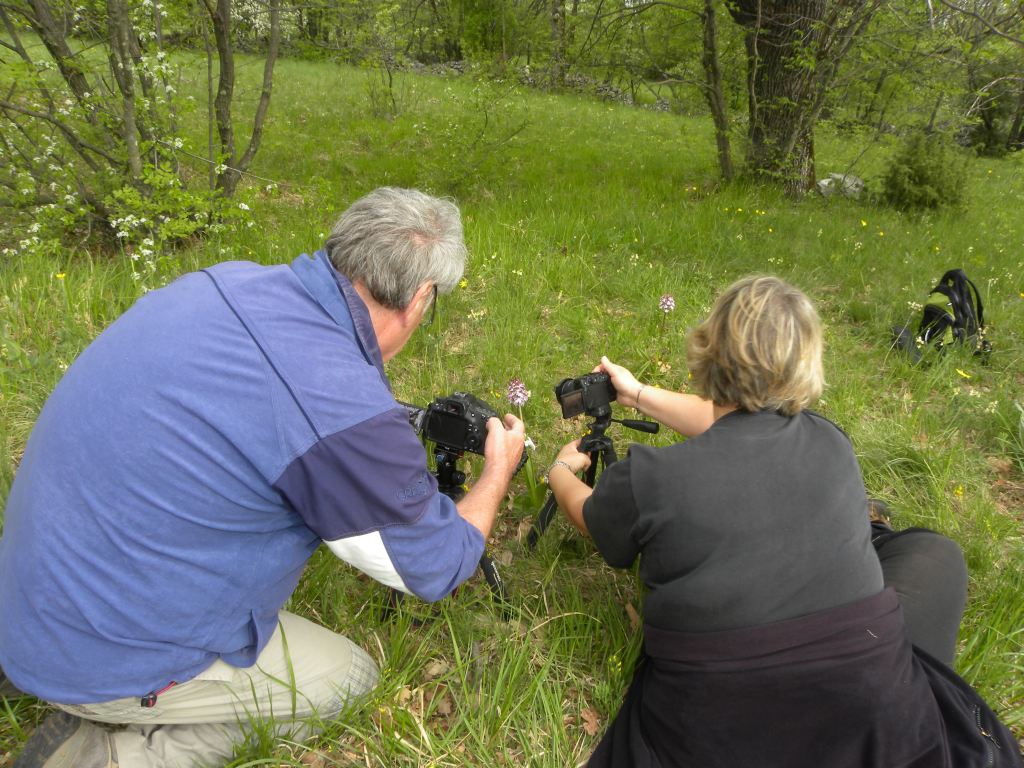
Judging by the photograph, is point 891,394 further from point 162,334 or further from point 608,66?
point 608,66

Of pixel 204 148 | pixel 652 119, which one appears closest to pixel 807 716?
pixel 204 148

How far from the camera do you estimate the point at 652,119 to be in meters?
16.2

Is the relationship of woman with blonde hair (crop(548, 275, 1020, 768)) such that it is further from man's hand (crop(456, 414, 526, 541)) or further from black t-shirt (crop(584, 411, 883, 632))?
man's hand (crop(456, 414, 526, 541))

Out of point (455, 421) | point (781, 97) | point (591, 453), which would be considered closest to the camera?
point (455, 421)

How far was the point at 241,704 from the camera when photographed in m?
1.86

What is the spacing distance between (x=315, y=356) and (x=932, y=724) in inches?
73.0

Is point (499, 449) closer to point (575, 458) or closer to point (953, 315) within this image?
point (575, 458)

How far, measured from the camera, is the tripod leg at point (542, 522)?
8.66 feet

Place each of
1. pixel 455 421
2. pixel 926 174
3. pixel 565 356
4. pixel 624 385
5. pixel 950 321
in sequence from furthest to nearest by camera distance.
→ pixel 926 174 → pixel 950 321 → pixel 565 356 → pixel 624 385 → pixel 455 421

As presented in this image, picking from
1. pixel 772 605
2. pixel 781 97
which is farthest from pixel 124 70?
pixel 781 97

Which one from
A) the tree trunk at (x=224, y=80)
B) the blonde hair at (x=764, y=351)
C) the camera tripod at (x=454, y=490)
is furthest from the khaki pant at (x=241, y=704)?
the tree trunk at (x=224, y=80)

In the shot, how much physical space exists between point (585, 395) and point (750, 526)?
101cm

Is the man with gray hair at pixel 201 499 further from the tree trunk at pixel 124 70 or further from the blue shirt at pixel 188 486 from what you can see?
the tree trunk at pixel 124 70

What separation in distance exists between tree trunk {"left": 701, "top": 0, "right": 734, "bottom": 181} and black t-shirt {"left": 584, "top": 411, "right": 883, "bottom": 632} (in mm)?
7355
